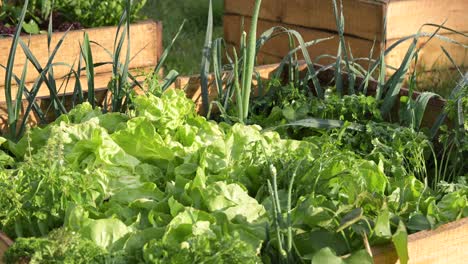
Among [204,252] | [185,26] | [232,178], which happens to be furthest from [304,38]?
[204,252]

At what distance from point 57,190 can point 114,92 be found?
856 millimetres

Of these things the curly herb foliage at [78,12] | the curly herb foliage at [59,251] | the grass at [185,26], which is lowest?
the grass at [185,26]

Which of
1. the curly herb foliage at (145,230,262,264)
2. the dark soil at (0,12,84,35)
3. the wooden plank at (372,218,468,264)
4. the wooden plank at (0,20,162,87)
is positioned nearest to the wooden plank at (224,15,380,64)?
the wooden plank at (0,20,162,87)

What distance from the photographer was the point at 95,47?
4340 mm

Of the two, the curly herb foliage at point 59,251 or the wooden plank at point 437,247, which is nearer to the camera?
the curly herb foliage at point 59,251

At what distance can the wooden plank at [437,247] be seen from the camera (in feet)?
6.42

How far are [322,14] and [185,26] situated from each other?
2596 mm

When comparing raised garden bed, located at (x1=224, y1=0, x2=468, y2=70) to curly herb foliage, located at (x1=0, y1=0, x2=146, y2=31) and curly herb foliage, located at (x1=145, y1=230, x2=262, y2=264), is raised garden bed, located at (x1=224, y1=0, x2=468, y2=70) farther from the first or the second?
curly herb foliage, located at (x1=145, y1=230, x2=262, y2=264)

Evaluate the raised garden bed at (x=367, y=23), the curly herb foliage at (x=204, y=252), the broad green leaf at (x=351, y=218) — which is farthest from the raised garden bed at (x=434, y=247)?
the raised garden bed at (x=367, y=23)

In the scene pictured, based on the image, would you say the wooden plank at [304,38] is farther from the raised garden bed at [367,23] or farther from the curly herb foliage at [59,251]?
the curly herb foliage at [59,251]

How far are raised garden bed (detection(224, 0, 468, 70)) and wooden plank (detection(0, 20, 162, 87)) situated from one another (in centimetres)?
69

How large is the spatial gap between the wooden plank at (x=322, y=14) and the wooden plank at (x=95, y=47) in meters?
0.68

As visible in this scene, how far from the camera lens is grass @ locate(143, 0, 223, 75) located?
593 centimetres

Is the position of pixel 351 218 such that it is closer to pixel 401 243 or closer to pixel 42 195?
pixel 401 243
